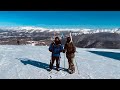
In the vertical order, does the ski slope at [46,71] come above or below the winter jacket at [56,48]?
below

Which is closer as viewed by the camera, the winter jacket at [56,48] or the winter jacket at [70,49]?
the winter jacket at [70,49]

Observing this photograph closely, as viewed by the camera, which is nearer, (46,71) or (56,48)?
(56,48)

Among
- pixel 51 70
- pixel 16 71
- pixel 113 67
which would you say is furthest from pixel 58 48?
pixel 113 67

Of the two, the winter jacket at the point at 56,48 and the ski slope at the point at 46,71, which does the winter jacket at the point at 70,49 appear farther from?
the ski slope at the point at 46,71

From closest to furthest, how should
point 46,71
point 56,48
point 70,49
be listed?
point 70,49 < point 56,48 < point 46,71

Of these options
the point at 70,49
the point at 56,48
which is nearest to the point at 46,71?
the point at 56,48

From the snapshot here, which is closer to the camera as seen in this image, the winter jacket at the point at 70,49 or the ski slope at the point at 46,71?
the winter jacket at the point at 70,49

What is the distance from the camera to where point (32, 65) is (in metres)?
13.4

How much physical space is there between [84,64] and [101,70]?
1.58 meters

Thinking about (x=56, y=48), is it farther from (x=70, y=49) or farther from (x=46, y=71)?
(x=46, y=71)

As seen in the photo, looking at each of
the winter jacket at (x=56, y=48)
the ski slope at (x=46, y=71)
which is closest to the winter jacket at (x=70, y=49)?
the winter jacket at (x=56, y=48)
